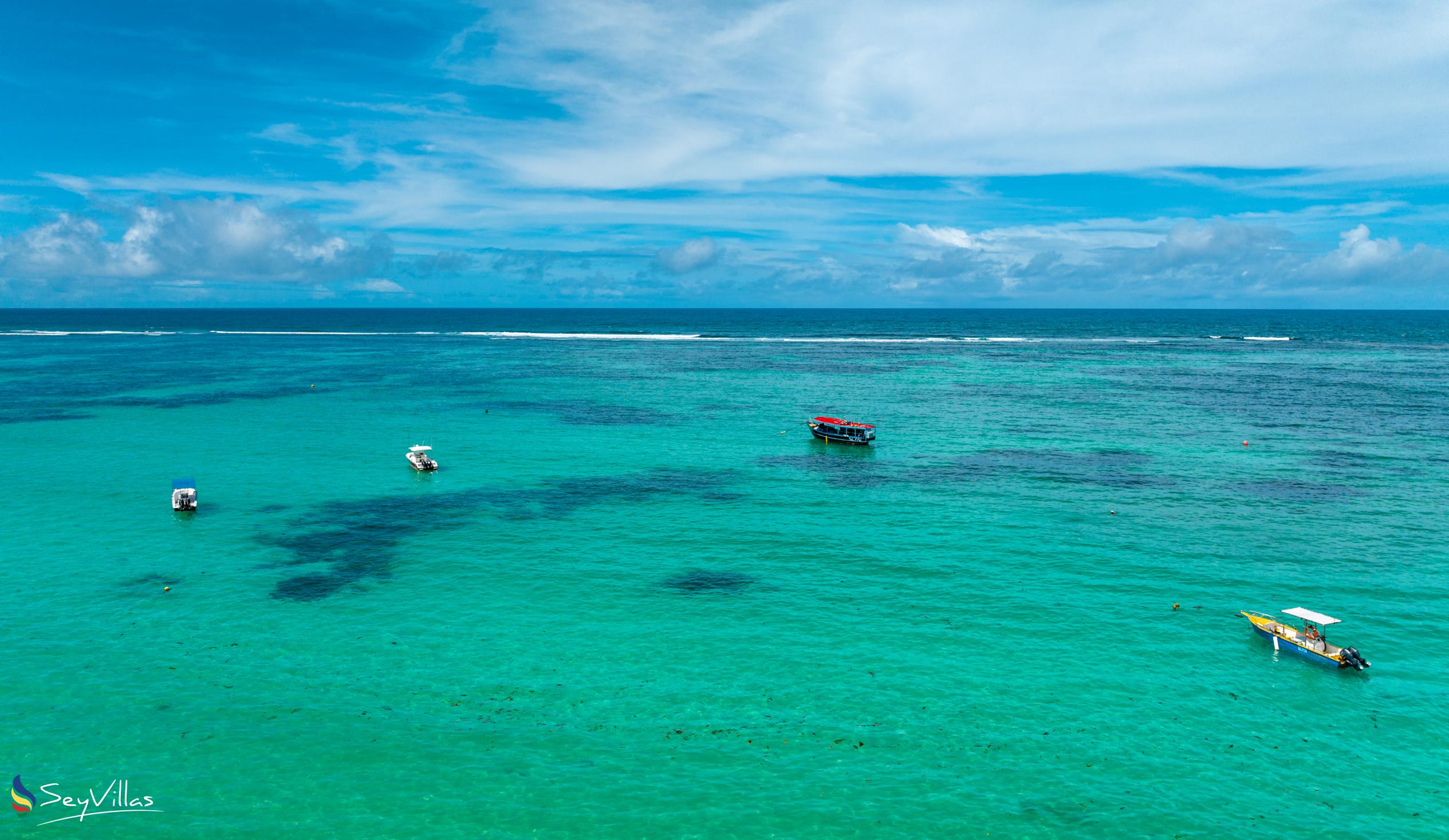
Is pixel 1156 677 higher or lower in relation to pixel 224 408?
lower

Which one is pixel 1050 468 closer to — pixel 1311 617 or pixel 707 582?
pixel 1311 617

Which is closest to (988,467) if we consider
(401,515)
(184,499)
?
(401,515)

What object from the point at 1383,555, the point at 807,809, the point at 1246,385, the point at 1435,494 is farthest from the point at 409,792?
the point at 1246,385

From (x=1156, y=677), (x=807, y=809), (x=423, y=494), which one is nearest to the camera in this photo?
(x=807, y=809)

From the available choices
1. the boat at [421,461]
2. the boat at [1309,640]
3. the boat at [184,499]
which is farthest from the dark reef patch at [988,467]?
the boat at [184,499]

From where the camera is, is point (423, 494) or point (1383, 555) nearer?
point (1383, 555)

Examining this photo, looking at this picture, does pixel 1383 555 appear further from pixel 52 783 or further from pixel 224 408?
pixel 224 408
